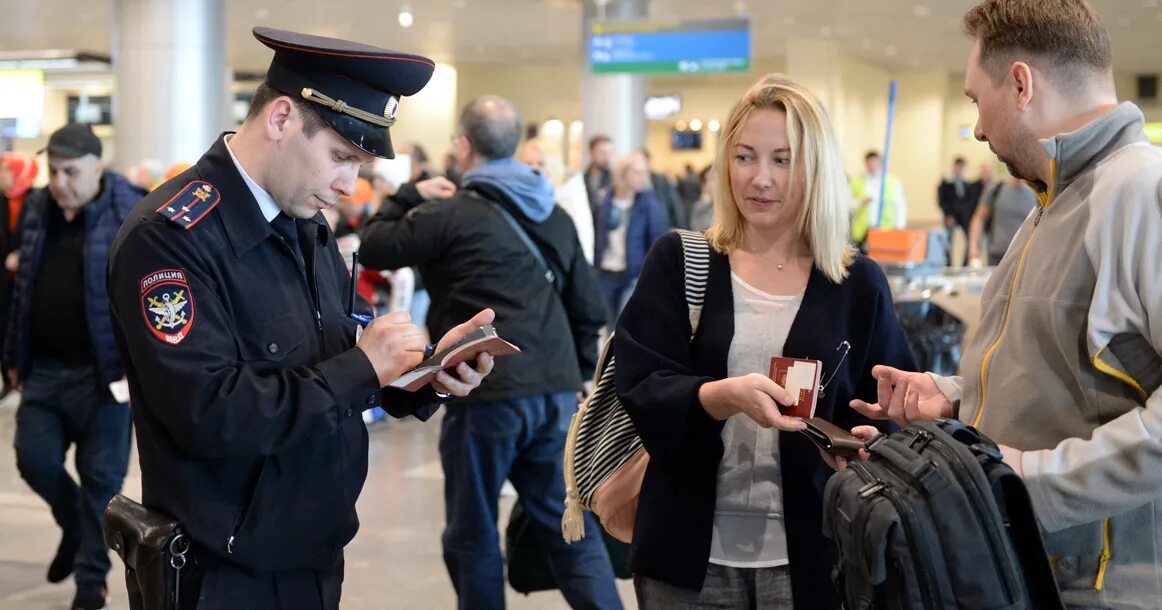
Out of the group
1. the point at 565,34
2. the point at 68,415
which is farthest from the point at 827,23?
the point at 68,415

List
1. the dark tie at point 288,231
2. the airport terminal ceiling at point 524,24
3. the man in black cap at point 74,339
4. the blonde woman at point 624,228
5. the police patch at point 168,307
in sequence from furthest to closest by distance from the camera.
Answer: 1. the airport terminal ceiling at point 524,24
2. the blonde woman at point 624,228
3. the man in black cap at point 74,339
4. the dark tie at point 288,231
5. the police patch at point 168,307

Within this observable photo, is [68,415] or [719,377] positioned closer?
[719,377]

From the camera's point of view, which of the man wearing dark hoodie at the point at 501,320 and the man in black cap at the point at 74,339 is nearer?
the man wearing dark hoodie at the point at 501,320

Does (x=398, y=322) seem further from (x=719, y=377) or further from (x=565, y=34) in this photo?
(x=565, y=34)

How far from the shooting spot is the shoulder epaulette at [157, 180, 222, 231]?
7.26 ft

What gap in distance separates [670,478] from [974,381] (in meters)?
0.71

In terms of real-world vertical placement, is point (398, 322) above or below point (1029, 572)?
above

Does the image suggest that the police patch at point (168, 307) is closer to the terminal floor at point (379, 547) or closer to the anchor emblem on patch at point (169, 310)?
the anchor emblem on patch at point (169, 310)

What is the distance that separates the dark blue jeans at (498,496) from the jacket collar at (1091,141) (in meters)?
2.54

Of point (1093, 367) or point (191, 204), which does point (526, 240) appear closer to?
point (191, 204)

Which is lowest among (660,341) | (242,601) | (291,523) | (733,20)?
(242,601)

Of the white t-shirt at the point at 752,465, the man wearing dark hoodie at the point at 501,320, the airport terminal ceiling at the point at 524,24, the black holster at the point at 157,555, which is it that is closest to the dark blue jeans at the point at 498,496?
the man wearing dark hoodie at the point at 501,320

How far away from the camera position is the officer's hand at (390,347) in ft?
7.57

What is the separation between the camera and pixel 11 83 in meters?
10.6
